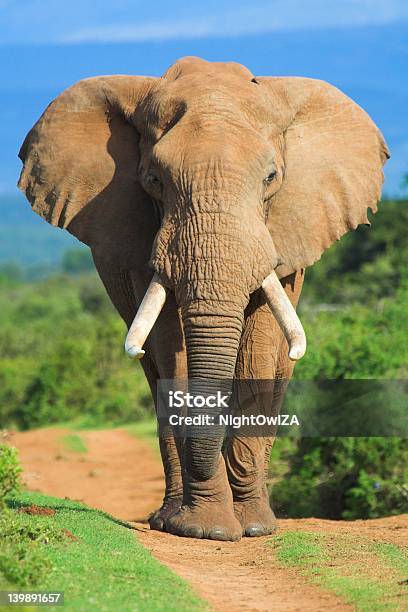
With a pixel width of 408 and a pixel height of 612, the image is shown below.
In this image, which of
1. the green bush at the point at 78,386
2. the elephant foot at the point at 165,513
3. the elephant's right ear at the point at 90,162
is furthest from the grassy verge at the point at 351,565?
the green bush at the point at 78,386

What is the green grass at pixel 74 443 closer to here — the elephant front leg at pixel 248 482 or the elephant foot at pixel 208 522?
the elephant front leg at pixel 248 482

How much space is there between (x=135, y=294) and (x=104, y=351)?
1655cm

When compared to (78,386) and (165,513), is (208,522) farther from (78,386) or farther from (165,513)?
(78,386)

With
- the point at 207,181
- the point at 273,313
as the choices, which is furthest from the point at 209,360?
the point at 207,181

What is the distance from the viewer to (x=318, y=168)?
9.42 meters

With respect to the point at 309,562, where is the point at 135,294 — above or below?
above

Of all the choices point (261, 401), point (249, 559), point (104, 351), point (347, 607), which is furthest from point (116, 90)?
point (104, 351)

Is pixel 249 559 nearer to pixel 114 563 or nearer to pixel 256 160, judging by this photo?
pixel 114 563

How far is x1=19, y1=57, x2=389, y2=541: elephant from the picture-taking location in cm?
802

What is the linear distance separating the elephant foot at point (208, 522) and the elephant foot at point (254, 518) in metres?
0.37

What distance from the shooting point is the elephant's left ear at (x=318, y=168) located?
9062 millimetres

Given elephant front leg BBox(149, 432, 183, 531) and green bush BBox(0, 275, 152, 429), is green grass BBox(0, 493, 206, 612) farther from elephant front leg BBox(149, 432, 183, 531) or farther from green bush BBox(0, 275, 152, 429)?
green bush BBox(0, 275, 152, 429)

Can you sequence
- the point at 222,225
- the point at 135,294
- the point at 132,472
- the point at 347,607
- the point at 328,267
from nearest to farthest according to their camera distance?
the point at 347,607 → the point at 222,225 → the point at 135,294 → the point at 132,472 → the point at 328,267

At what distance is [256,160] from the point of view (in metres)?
8.33
